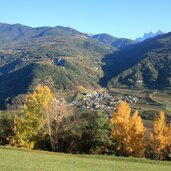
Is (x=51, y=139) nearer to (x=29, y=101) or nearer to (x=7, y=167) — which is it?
(x=29, y=101)

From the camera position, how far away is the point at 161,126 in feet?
270

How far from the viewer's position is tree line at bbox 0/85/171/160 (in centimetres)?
7938

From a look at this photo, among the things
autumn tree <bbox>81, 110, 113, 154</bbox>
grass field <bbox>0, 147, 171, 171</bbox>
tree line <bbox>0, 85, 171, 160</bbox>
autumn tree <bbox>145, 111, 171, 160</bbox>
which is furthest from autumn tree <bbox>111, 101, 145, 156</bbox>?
grass field <bbox>0, 147, 171, 171</bbox>

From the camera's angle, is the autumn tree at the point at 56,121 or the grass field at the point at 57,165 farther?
the autumn tree at the point at 56,121

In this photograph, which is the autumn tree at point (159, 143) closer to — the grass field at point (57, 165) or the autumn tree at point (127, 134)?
the autumn tree at point (127, 134)

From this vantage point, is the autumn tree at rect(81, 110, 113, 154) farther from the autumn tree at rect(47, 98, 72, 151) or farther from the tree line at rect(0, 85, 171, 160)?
the autumn tree at rect(47, 98, 72, 151)

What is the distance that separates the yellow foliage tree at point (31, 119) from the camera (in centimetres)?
8300

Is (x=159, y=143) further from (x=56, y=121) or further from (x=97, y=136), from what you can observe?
(x=56, y=121)

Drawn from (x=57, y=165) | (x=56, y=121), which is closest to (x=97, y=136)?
(x=56, y=121)

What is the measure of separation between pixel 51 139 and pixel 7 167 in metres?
43.6

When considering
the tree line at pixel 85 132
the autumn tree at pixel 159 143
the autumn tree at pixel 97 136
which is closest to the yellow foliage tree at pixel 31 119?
the tree line at pixel 85 132

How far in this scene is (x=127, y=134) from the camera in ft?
264

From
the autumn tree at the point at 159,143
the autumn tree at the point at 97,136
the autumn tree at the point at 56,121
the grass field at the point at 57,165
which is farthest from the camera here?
the autumn tree at the point at 56,121

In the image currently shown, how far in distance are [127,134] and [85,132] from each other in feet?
26.7
